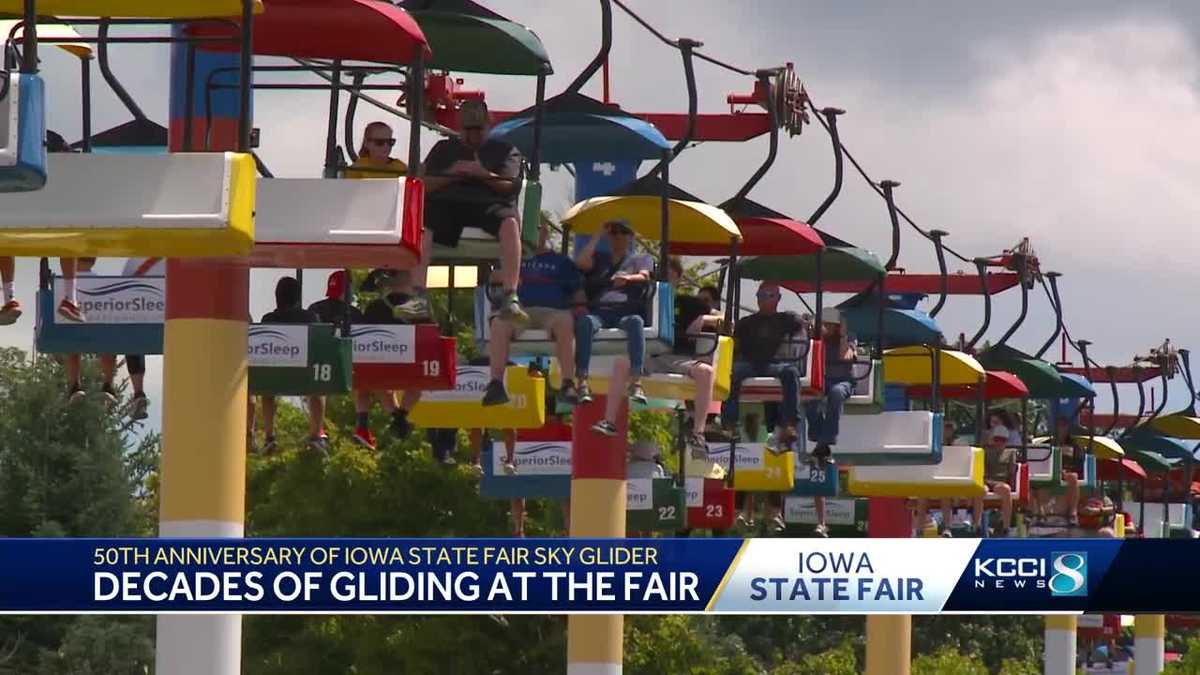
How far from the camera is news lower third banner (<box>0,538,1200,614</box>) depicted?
16.0 metres

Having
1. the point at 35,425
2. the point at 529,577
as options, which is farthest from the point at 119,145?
the point at 35,425

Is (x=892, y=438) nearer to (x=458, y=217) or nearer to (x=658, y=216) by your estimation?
(x=658, y=216)

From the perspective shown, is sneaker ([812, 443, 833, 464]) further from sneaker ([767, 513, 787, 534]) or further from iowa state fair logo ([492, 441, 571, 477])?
sneaker ([767, 513, 787, 534])

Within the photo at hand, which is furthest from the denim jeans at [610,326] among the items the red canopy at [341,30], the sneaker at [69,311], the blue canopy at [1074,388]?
the blue canopy at [1074,388]

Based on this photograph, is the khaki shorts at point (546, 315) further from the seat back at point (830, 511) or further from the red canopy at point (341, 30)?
the seat back at point (830, 511)

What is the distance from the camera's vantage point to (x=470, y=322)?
1752 inches

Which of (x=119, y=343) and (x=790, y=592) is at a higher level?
(x=119, y=343)

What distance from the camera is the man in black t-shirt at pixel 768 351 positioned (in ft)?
81.8

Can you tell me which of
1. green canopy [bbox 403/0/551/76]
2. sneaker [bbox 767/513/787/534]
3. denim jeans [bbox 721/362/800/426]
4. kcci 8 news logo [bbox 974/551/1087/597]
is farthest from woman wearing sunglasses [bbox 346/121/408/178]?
sneaker [bbox 767/513/787/534]

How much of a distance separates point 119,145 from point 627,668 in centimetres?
1854

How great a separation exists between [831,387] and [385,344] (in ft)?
19.6

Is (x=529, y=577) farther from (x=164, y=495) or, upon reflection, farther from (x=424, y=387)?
(x=424, y=387)

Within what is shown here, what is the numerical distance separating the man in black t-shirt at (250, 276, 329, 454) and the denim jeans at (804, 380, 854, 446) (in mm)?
4945

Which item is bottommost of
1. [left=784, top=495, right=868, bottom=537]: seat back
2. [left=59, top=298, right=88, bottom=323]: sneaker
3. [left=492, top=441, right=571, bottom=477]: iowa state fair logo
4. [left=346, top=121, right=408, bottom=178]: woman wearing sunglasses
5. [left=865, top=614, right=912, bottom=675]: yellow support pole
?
[left=865, top=614, right=912, bottom=675]: yellow support pole
